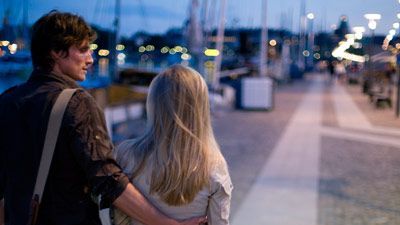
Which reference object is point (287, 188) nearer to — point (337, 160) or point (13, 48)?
point (337, 160)

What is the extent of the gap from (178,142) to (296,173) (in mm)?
6421

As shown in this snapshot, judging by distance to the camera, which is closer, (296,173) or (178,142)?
(178,142)

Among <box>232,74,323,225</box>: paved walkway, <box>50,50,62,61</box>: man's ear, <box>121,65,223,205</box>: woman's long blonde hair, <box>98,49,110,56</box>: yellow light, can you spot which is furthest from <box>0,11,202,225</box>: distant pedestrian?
<box>98,49,110,56</box>: yellow light

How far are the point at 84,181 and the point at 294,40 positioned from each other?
53822 mm

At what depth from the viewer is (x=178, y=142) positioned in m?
1.99

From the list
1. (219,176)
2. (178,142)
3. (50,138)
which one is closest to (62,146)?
(50,138)

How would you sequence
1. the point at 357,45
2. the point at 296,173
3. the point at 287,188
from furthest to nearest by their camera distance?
the point at 357,45 < the point at 296,173 < the point at 287,188

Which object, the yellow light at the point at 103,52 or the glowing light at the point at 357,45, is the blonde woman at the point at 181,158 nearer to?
the yellow light at the point at 103,52

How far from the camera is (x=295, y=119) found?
52.5 feet

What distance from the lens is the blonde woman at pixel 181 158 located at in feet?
6.47

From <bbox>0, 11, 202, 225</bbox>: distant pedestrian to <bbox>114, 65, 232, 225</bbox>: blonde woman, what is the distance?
6cm

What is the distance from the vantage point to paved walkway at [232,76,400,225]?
5926mm

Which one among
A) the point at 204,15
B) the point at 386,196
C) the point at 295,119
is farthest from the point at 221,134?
the point at 204,15

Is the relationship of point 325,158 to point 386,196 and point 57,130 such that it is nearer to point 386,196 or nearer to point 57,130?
point 386,196
